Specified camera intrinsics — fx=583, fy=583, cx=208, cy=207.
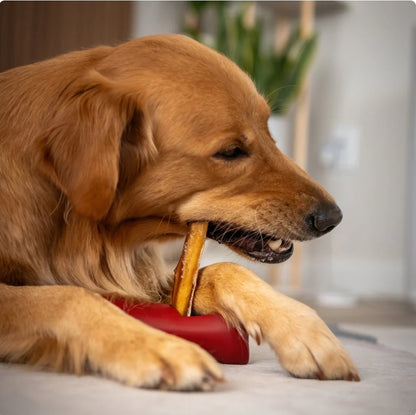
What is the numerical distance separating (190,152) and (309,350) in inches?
20.8

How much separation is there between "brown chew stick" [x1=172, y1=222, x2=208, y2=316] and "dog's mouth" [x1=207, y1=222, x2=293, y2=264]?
0.19 ft

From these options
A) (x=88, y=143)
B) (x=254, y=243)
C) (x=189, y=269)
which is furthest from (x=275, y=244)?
(x=88, y=143)

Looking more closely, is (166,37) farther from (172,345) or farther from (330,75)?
(330,75)

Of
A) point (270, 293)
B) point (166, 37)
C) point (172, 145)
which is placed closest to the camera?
point (270, 293)

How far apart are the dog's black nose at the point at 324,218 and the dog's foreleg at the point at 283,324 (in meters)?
0.21

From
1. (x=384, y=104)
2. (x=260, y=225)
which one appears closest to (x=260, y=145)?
(x=260, y=225)

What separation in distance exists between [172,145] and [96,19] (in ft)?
7.48

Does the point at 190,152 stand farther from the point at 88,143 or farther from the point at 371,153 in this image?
the point at 371,153

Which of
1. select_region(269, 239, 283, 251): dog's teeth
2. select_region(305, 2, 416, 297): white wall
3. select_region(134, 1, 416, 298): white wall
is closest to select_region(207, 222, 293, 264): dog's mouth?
select_region(269, 239, 283, 251): dog's teeth

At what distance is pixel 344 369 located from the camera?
1172 mm

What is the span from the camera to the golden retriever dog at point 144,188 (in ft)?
4.03

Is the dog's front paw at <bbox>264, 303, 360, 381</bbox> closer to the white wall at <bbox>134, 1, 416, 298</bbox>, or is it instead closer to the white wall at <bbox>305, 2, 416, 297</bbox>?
the white wall at <bbox>134, 1, 416, 298</bbox>

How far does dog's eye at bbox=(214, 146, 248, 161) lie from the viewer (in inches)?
55.1

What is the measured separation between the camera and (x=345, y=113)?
5086 millimetres
